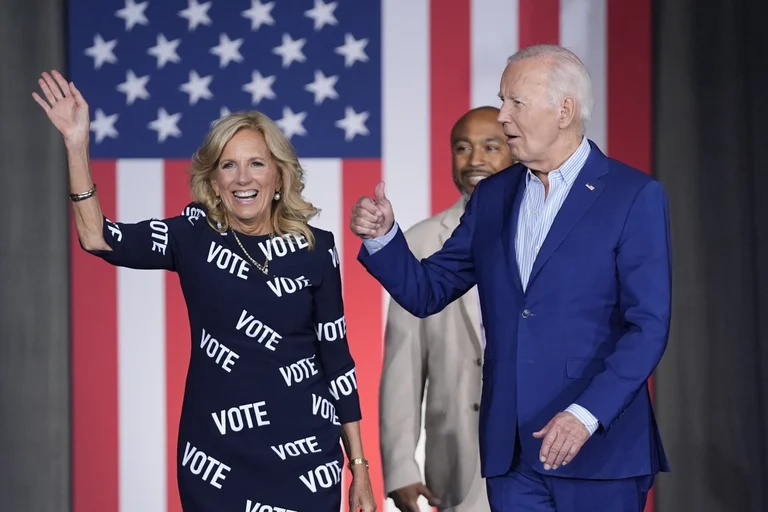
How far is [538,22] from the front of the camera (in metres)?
4.54

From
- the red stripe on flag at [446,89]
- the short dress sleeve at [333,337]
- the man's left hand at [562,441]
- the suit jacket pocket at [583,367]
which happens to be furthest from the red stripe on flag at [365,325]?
the man's left hand at [562,441]

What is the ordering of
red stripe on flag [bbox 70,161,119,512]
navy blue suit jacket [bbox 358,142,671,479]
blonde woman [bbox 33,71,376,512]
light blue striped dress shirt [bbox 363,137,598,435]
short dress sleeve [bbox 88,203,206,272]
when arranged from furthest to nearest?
red stripe on flag [bbox 70,161,119,512], blonde woman [bbox 33,71,376,512], short dress sleeve [bbox 88,203,206,272], light blue striped dress shirt [bbox 363,137,598,435], navy blue suit jacket [bbox 358,142,671,479]

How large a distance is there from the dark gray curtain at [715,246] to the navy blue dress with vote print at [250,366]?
1869 mm

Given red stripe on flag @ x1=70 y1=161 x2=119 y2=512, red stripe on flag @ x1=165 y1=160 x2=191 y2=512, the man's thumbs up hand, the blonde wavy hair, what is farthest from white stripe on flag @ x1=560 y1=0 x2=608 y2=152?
the man's thumbs up hand

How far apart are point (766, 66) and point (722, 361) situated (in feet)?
3.39

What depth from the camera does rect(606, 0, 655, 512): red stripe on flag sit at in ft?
14.8

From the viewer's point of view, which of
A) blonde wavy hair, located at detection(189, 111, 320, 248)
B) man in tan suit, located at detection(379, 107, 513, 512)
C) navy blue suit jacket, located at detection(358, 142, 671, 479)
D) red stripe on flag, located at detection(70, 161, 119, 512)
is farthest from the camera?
red stripe on flag, located at detection(70, 161, 119, 512)

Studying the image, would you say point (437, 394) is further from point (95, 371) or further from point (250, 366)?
point (95, 371)

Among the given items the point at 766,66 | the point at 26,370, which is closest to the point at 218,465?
the point at 26,370

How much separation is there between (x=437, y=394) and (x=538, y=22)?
1.74 m

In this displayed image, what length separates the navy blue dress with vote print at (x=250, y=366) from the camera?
2746 millimetres

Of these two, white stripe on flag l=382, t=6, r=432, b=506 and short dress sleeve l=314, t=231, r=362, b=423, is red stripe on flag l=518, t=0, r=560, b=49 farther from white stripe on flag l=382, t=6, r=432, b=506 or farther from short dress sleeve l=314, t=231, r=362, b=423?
short dress sleeve l=314, t=231, r=362, b=423

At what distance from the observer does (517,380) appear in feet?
8.15

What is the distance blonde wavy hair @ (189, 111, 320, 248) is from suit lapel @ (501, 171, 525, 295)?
53 centimetres
